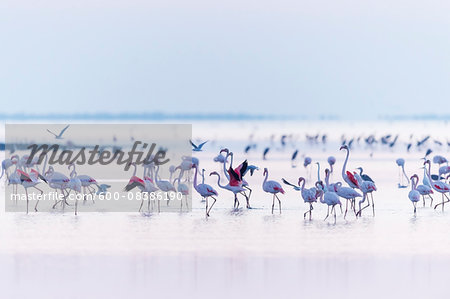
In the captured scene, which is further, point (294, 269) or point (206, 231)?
point (206, 231)

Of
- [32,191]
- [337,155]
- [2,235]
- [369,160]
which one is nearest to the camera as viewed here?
[2,235]

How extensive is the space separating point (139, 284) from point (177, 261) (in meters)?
0.82

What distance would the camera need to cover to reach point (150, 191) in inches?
421

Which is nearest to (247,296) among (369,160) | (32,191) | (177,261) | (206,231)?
(177,261)

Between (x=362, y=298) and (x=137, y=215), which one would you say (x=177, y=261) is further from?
(x=137, y=215)

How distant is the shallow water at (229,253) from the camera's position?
6.77m

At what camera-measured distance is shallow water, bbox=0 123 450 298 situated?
267 inches

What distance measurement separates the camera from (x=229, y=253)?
8.00 metres

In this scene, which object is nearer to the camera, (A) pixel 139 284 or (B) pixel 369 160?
(A) pixel 139 284

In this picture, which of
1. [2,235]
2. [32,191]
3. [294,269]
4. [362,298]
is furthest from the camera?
[32,191]

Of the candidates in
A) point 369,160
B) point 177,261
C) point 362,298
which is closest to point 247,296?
point 362,298

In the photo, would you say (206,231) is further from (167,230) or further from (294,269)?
(294,269)

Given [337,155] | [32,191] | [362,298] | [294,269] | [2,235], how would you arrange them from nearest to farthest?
1. [362,298]
2. [294,269]
3. [2,235]
4. [32,191]
5. [337,155]

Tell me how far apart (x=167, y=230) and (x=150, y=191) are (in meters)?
1.48
